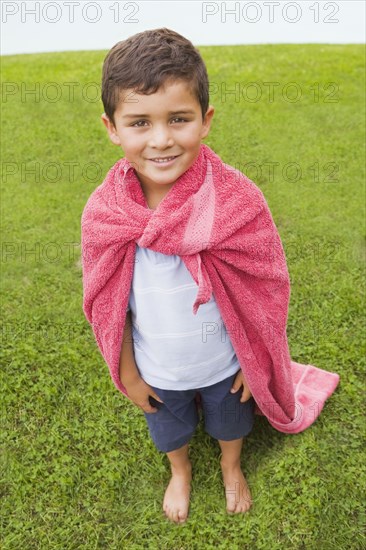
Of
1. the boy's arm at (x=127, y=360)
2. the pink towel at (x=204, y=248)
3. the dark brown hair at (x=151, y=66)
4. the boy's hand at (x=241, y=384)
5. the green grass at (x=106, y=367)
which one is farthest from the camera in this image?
the green grass at (x=106, y=367)

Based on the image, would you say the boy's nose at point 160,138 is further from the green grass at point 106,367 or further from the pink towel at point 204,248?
the green grass at point 106,367

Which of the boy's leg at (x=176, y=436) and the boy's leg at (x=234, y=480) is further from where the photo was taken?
the boy's leg at (x=234, y=480)

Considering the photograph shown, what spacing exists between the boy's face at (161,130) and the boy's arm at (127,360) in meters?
0.43

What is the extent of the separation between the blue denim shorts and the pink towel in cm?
11

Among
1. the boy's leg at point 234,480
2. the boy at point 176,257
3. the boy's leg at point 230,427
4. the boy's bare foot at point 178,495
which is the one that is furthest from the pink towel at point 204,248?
the boy's bare foot at point 178,495

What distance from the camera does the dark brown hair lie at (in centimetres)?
126

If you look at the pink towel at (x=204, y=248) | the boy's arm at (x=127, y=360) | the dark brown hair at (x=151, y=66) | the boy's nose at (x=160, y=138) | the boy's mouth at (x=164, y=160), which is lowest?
the boy's arm at (x=127, y=360)

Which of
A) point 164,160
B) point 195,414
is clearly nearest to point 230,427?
point 195,414

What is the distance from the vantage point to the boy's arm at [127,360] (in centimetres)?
163

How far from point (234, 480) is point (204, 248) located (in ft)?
3.15

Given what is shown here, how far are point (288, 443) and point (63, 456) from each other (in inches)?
31.4

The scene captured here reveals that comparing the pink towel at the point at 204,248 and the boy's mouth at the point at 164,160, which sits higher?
the boy's mouth at the point at 164,160

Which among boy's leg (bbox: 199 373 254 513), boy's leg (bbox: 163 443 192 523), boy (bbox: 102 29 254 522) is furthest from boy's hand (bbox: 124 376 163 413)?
boy's leg (bbox: 163 443 192 523)

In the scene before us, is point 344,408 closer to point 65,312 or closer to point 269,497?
point 269,497
